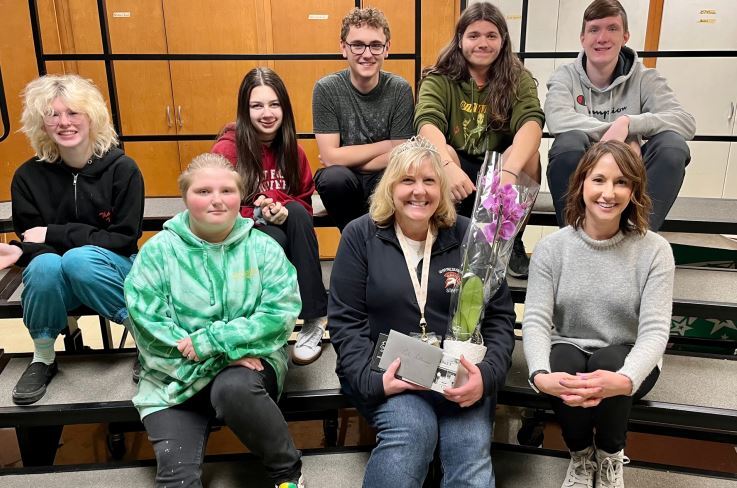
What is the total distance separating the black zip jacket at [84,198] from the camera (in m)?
1.95

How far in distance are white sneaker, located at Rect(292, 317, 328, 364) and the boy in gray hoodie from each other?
0.96 m

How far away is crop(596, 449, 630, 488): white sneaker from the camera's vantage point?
5.28ft

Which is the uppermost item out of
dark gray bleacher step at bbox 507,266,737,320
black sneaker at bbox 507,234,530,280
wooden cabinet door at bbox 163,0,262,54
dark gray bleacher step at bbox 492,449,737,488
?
wooden cabinet door at bbox 163,0,262,54

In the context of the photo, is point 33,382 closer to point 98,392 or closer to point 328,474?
point 98,392

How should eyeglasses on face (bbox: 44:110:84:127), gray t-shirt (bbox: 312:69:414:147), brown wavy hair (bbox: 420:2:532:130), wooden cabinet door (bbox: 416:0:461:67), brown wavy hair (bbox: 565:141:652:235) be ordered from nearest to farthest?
1. brown wavy hair (bbox: 565:141:652:235)
2. eyeglasses on face (bbox: 44:110:84:127)
3. brown wavy hair (bbox: 420:2:532:130)
4. gray t-shirt (bbox: 312:69:414:147)
5. wooden cabinet door (bbox: 416:0:461:67)

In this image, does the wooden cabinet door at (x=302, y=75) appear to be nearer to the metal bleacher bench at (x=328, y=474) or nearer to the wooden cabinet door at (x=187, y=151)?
the wooden cabinet door at (x=187, y=151)

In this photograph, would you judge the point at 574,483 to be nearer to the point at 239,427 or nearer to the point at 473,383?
the point at 473,383

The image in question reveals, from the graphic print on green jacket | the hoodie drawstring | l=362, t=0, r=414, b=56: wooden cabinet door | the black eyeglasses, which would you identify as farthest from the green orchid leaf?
l=362, t=0, r=414, b=56: wooden cabinet door

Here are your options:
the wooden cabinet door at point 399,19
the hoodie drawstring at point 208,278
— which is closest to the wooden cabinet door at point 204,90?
the wooden cabinet door at point 399,19

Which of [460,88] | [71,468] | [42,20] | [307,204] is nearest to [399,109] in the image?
[460,88]

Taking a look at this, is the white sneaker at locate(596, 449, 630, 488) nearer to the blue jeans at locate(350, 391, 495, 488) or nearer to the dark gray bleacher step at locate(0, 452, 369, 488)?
the blue jeans at locate(350, 391, 495, 488)

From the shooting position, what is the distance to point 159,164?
13.6 feet

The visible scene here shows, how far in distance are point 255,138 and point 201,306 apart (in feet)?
2.19

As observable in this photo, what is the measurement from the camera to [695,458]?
2414mm
